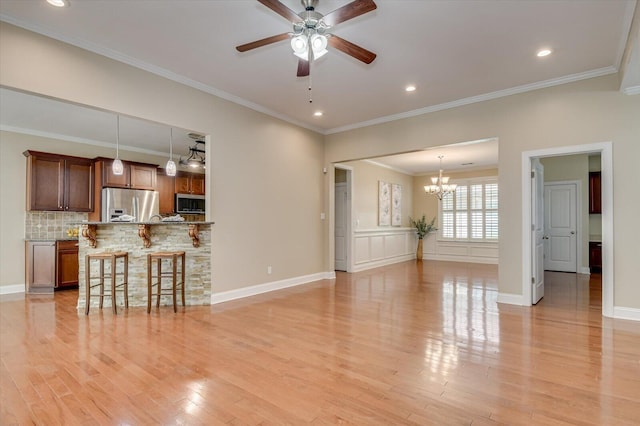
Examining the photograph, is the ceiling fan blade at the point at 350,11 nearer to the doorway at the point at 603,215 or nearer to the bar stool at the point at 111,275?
the doorway at the point at 603,215

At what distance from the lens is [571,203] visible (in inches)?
301

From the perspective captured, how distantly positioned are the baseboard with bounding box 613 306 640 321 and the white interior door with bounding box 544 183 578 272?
4.10m

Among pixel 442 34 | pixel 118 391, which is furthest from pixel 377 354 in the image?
pixel 442 34

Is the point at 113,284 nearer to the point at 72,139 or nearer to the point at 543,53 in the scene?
the point at 72,139

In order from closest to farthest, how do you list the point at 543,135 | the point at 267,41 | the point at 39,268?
the point at 267,41 → the point at 543,135 → the point at 39,268

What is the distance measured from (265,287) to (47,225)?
4559 millimetres

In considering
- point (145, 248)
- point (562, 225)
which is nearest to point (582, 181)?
point (562, 225)

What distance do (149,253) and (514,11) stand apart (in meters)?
5.10

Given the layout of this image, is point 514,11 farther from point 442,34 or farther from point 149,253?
point 149,253

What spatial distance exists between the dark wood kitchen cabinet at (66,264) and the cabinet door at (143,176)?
5.94 ft

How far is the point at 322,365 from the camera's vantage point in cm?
267

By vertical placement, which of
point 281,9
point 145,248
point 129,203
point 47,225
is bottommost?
point 145,248

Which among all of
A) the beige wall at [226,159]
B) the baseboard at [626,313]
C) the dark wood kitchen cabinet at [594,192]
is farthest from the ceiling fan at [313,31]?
the dark wood kitchen cabinet at [594,192]

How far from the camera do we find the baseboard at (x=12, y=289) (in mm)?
5613
